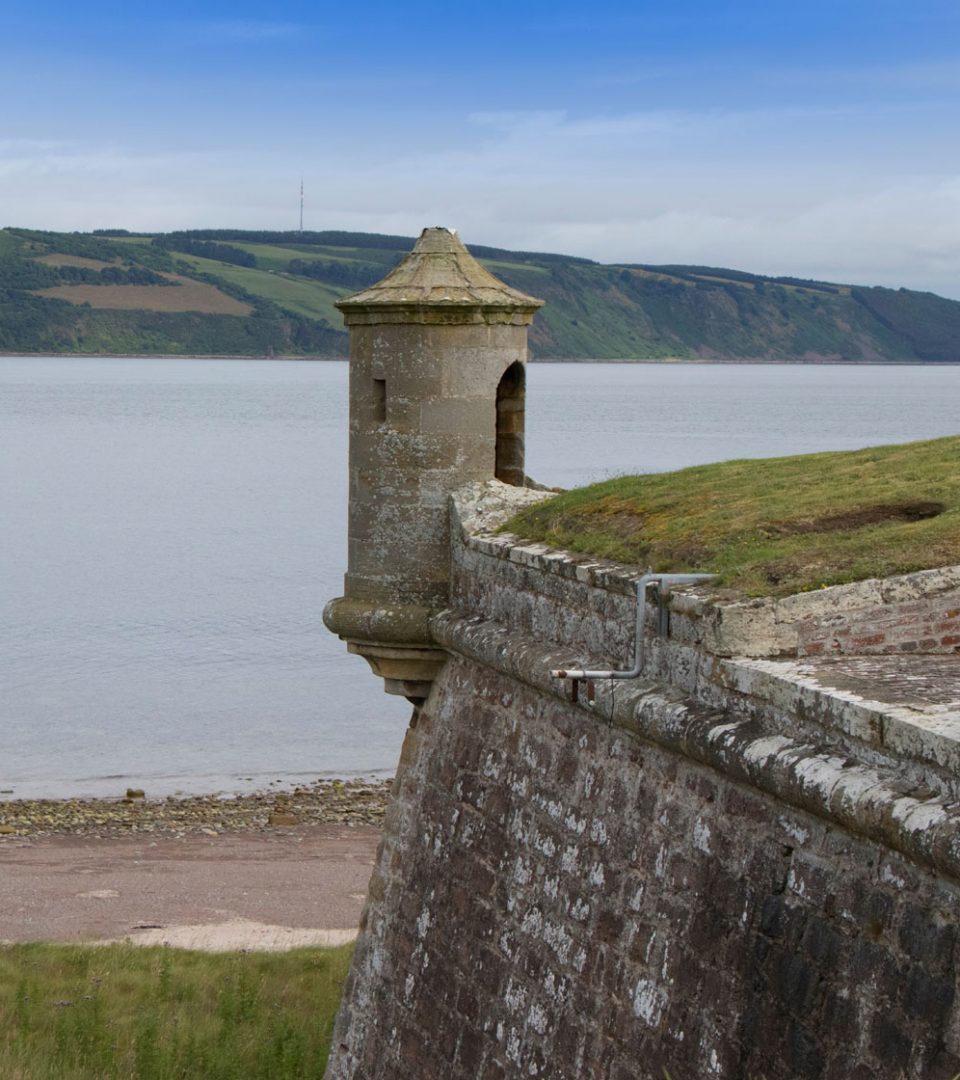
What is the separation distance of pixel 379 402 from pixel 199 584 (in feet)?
122

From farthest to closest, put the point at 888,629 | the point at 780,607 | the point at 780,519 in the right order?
1. the point at 780,519
2. the point at 888,629
3. the point at 780,607

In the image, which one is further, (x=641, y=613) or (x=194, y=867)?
(x=194, y=867)

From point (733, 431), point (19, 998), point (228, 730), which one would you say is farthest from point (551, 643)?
point (733, 431)

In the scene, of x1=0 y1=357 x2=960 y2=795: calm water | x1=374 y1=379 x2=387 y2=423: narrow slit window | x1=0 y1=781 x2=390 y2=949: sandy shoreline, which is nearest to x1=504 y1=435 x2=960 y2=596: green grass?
x1=374 y1=379 x2=387 y2=423: narrow slit window

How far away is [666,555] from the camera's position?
8453 millimetres

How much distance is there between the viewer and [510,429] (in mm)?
11375

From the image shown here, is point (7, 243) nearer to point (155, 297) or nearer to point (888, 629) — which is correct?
point (155, 297)

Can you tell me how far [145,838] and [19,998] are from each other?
11.1 meters

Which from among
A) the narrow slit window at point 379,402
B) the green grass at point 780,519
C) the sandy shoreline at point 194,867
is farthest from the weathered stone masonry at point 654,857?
the sandy shoreline at point 194,867

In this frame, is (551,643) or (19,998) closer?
(551,643)

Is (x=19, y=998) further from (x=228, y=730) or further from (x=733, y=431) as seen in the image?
(x=733, y=431)

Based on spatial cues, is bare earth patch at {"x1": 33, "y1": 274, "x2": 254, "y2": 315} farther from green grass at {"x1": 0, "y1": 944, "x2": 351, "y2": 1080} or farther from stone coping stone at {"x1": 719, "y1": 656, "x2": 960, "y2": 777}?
stone coping stone at {"x1": 719, "y1": 656, "x2": 960, "y2": 777}

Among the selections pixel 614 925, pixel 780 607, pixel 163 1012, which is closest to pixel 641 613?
pixel 780 607

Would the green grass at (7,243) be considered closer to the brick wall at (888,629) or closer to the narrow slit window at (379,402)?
the narrow slit window at (379,402)
